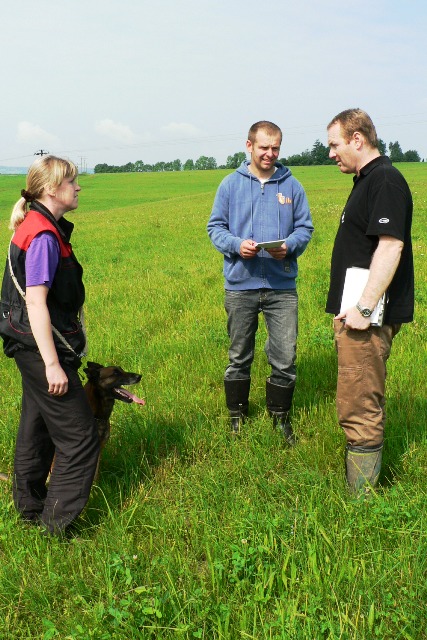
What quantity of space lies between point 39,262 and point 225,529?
188 centimetres

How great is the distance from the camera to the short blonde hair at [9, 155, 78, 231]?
11.0ft

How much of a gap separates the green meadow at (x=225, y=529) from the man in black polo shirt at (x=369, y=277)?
33 cm

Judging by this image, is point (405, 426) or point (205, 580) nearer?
point (205, 580)

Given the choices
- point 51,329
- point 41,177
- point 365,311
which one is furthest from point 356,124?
point 51,329

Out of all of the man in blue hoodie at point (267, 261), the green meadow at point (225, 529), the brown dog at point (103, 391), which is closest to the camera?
the green meadow at point (225, 529)

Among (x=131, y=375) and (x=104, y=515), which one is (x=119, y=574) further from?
(x=131, y=375)

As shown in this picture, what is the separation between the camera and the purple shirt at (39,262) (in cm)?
319

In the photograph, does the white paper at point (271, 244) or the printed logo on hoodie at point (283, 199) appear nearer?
A: the white paper at point (271, 244)

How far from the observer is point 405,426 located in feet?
14.4

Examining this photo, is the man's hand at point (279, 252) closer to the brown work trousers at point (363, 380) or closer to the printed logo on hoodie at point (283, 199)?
the printed logo on hoodie at point (283, 199)

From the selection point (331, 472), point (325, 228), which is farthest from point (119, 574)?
point (325, 228)

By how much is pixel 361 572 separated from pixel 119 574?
4.14 feet

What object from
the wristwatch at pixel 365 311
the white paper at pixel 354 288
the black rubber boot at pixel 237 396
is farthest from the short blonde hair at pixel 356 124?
the black rubber boot at pixel 237 396

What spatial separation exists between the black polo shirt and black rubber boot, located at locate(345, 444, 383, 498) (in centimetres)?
84
